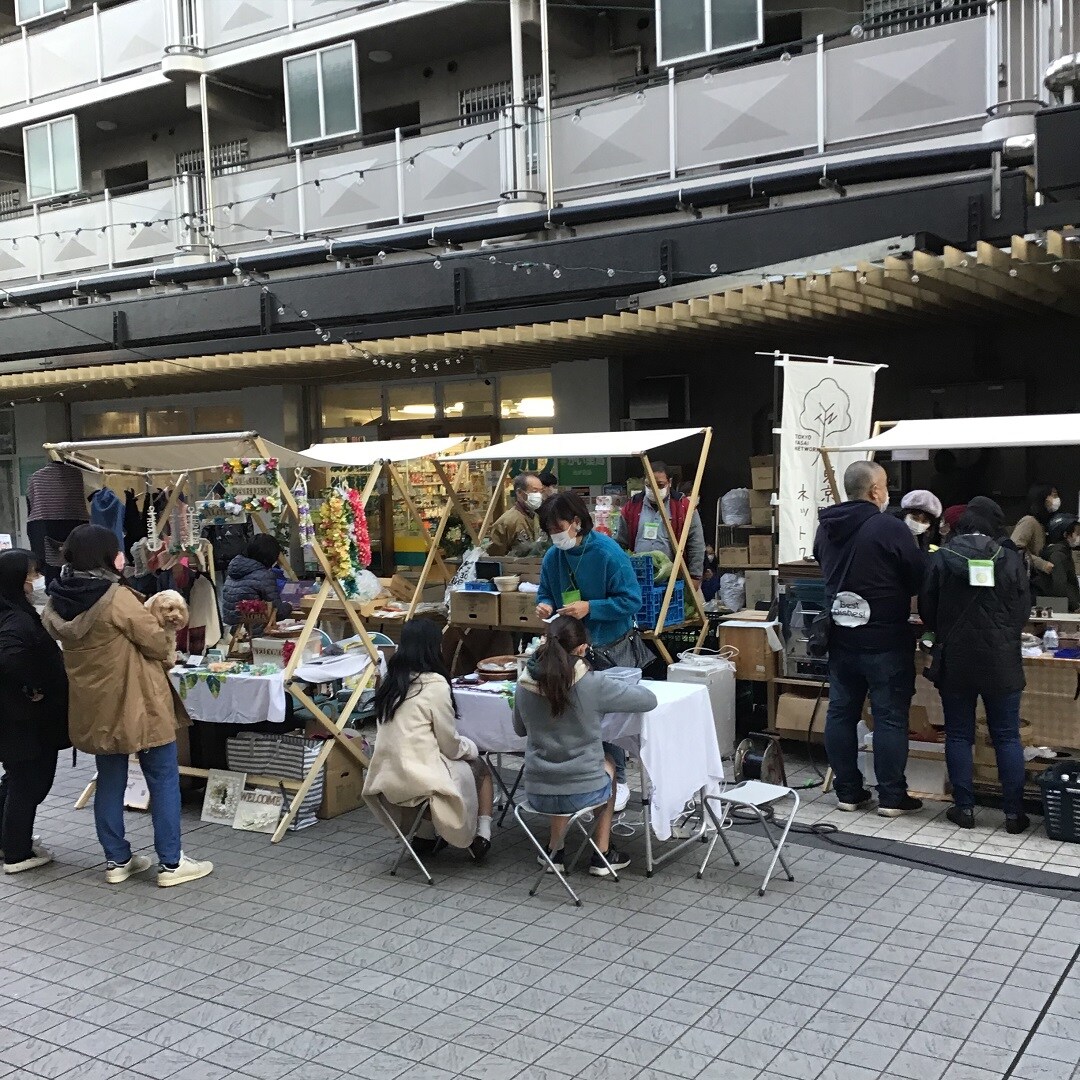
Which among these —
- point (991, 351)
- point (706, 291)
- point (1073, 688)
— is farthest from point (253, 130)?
point (1073, 688)

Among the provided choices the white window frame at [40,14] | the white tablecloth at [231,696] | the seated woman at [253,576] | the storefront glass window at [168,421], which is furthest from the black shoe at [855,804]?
the white window frame at [40,14]

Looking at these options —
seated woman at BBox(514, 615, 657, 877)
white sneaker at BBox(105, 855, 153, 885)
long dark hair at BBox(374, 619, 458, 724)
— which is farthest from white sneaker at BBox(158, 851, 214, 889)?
seated woman at BBox(514, 615, 657, 877)

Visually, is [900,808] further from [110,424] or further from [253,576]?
[110,424]

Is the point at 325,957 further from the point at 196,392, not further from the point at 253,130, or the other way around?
the point at 253,130

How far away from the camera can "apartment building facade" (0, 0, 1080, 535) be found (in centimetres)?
1029

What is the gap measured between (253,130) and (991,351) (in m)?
12.2

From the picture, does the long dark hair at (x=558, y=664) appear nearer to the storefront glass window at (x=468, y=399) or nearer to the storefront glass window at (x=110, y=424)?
the storefront glass window at (x=468, y=399)

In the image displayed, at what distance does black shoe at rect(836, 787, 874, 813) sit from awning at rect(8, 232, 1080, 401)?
154 inches

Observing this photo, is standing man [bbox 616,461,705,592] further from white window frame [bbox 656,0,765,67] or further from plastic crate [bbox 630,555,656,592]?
white window frame [bbox 656,0,765,67]

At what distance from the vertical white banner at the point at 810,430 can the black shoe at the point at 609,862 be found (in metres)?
2.80

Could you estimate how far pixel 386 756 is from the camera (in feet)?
19.5

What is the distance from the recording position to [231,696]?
6969 mm

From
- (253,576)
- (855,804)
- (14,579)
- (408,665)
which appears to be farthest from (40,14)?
(855,804)

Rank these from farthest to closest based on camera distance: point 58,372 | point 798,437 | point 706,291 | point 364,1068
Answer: point 58,372 → point 706,291 → point 798,437 → point 364,1068
